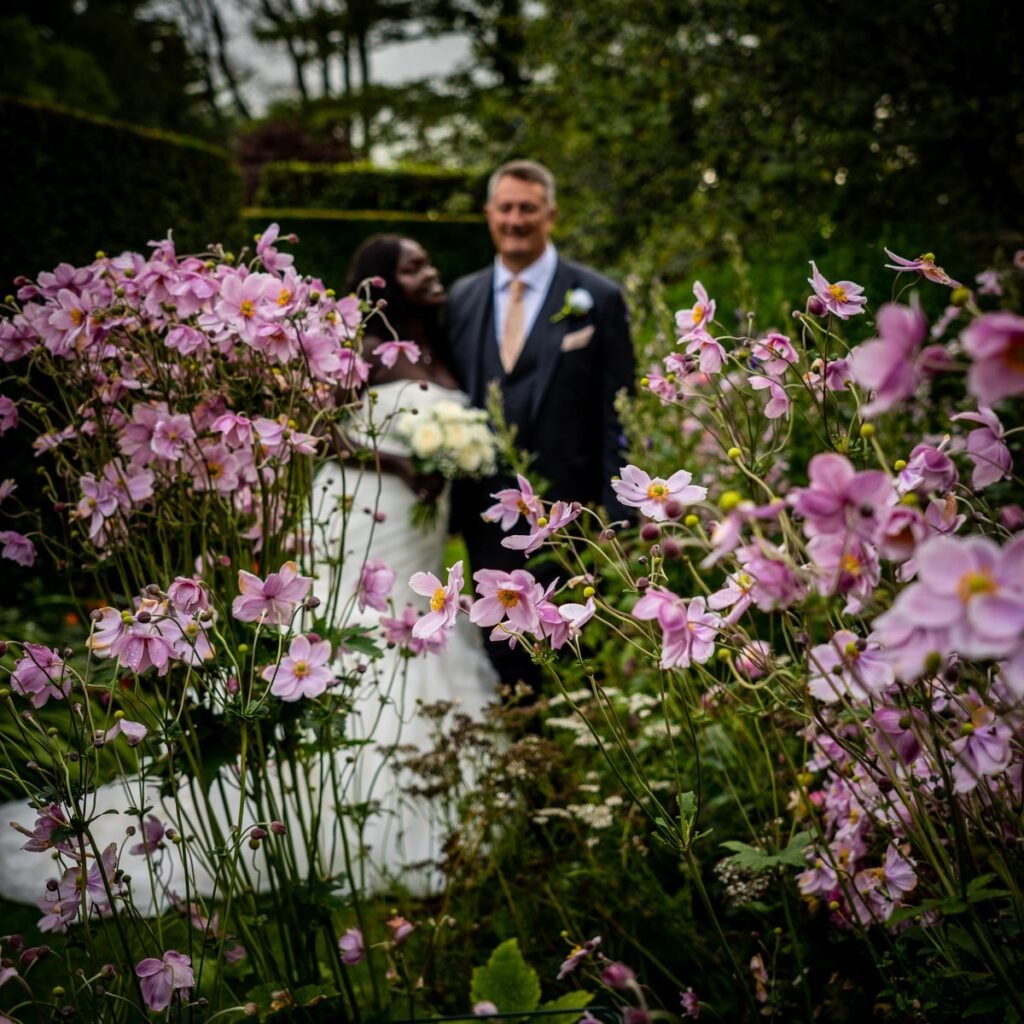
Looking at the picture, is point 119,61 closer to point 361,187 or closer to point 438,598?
point 361,187

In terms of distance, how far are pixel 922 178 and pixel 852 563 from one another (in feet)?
16.9

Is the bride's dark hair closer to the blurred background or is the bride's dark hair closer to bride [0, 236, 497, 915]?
bride [0, 236, 497, 915]

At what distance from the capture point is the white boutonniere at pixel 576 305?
404cm

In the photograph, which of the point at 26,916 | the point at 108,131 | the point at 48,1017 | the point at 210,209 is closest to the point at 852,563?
the point at 48,1017

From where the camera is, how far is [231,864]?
4.91ft

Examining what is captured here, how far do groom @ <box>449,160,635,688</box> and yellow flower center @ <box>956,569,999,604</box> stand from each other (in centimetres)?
319

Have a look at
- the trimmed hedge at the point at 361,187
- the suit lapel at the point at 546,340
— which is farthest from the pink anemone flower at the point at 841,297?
→ the trimmed hedge at the point at 361,187

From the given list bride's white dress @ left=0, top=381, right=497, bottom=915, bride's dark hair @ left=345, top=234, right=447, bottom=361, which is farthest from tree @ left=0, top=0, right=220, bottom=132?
bride's white dress @ left=0, top=381, right=497, bottom=915

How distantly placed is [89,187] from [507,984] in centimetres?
507

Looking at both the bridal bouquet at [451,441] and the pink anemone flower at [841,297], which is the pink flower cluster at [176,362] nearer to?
the pink anemone flower at [841,297]

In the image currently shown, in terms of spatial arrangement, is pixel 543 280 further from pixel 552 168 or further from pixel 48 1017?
pixel 552 168

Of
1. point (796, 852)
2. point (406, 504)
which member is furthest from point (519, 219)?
point (796, 852)

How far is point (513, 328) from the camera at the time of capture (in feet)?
13.8

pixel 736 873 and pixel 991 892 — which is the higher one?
pixel 991 892
